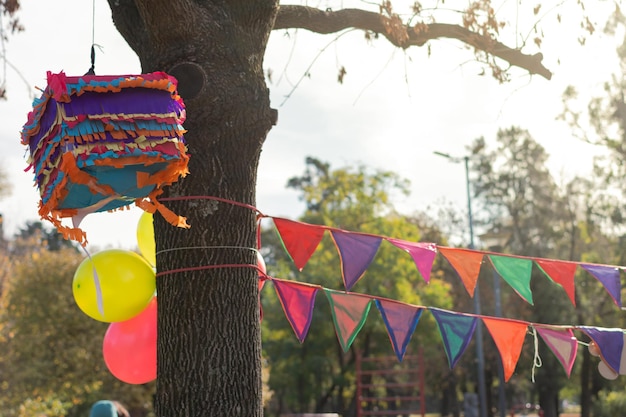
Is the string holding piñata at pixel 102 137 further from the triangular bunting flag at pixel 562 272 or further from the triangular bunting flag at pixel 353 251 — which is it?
the triangular bunting flag at pixel 562 272

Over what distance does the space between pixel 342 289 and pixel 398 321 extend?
18.7 meters

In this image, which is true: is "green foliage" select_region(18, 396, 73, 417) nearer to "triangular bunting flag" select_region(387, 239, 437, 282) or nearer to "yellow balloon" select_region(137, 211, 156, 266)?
"yellow balloon" select_region(137, 211, 156, 266)

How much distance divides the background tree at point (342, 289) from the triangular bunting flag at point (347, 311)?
18759 millimetres

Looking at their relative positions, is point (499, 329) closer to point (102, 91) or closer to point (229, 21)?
point (229, 21)

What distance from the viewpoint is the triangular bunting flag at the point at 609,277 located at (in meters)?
6.65

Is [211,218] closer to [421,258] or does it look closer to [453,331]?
[421,258]

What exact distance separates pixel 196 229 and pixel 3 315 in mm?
20557

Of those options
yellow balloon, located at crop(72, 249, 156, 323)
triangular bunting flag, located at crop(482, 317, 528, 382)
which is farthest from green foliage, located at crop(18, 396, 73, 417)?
yellow balloon, located at crop(72, 249, 156, 323)

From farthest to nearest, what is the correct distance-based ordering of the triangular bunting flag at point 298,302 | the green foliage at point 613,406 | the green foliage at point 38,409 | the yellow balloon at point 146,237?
the green foliage at point 613,406 → the green foliage at point 38,409 → the triangular bunting flag at point 298,302 → the yellow balloon at point 146,237

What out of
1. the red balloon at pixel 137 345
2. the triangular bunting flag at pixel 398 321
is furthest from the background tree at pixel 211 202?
the triangular bunting flag at pixel 398 321

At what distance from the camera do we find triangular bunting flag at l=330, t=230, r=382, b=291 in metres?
6.08

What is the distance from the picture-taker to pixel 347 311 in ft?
20.2

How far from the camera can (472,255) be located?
659 centimetres

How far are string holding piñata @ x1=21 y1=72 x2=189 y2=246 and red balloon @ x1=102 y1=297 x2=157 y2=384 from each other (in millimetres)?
1695
